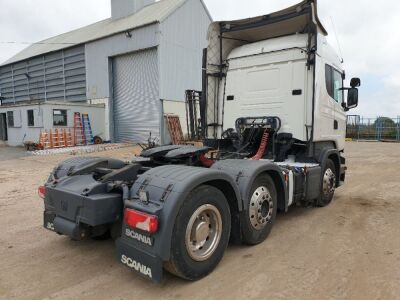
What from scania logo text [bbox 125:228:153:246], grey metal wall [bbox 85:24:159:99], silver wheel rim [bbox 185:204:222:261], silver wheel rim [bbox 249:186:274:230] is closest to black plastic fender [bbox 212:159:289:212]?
silver wheel rim [bbox 249:186:274:230]

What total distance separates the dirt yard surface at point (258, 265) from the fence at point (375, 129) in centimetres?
2612

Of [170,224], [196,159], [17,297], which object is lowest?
[17,297]

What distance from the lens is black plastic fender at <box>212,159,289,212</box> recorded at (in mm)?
3975

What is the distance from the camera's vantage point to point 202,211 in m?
3.46

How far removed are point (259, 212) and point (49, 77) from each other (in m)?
27.2

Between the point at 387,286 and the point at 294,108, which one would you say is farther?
the point at 294,108

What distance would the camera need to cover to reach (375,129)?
2925 centimetres

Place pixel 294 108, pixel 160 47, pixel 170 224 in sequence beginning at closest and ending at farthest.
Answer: pixel 170 224, pixel 294 108, pixel 160 47

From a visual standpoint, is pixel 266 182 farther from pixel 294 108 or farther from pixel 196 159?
pixel 294 108

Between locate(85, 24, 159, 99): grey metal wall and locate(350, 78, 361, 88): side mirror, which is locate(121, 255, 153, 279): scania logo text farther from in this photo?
locate(85, 24, 159, 99): grey metal wall

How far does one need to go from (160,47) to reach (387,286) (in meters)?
18.4

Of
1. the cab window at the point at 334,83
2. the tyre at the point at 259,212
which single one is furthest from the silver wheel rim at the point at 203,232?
the cab window at the point at 334,83

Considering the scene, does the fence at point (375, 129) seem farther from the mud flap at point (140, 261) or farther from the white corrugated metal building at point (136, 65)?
the mud flap at point (140, 261)

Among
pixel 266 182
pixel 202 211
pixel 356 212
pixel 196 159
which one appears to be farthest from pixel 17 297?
pixel 356 212
